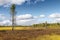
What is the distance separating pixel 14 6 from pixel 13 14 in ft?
12.6

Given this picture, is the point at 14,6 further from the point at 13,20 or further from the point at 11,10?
the point at 13,20

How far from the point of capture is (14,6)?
6362 cm

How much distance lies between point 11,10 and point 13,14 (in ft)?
6.60

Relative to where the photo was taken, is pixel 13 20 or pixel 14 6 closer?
pixel 13 20

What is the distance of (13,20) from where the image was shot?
194 feet

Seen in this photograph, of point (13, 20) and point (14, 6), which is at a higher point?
point (14, 6)

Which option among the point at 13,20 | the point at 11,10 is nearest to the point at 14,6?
the point at 11,10

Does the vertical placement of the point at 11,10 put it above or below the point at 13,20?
above

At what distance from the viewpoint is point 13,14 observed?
6212 centimetres

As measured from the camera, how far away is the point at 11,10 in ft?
205

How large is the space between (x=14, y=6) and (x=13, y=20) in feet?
24.5
